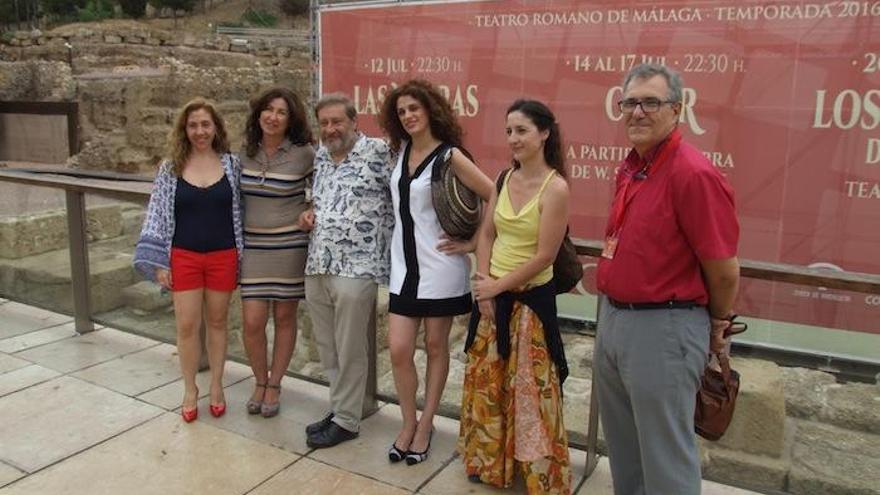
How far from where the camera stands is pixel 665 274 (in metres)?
1.83

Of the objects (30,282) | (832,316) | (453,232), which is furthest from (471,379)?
(30,282)

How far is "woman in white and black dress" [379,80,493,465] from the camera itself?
2588 millimetres

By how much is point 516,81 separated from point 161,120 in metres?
15.7

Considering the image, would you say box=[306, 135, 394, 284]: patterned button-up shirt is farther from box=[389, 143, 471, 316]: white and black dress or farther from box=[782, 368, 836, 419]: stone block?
box=[782, 368, 836, 419]: stone block

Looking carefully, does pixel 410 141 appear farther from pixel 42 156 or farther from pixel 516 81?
pixel 42 156

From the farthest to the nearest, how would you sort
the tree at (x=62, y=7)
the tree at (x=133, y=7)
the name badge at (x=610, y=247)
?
the tree at (x=62, y=7) < the tree at (x=133, y=7) < the name badge at (x=610, y=247)

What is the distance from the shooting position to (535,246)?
2354 mm

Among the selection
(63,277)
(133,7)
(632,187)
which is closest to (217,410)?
(63,277)

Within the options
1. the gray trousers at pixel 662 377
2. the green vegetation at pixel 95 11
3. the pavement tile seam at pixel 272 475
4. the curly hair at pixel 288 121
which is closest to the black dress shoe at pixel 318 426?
the pavement tile seam at pixel 272 475

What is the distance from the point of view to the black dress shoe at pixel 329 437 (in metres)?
2.94

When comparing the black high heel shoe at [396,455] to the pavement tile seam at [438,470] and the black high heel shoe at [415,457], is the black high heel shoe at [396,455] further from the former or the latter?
the pavement tile seam at [438,470]

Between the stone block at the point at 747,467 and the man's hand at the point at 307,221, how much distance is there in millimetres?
1980

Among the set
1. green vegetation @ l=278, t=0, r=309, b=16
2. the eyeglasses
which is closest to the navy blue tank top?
the eyeglasses

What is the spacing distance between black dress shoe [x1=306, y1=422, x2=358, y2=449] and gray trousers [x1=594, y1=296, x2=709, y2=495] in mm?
1386
